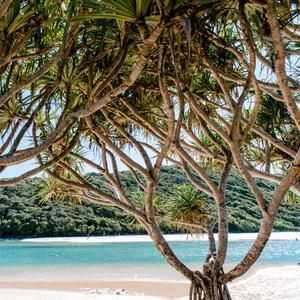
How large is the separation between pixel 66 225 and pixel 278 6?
124 ft

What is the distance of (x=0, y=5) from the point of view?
213 centimetres

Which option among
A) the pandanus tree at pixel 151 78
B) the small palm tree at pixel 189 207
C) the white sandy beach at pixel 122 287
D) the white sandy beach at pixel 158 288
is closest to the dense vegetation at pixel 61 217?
the white sandy beach at pixel 122 287

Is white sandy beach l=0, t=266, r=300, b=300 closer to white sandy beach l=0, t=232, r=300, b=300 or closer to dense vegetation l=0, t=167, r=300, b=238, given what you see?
white sandy beach l=0, t=232, r=300, b=300

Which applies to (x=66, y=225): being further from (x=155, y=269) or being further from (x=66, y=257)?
(x=155, y=269)

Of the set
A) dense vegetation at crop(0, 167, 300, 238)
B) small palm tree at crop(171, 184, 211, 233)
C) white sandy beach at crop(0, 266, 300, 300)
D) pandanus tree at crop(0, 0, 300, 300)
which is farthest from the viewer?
dense vegetation at crop(0, 167, 300, 238)

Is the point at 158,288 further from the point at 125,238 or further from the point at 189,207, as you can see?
the point at 125,238

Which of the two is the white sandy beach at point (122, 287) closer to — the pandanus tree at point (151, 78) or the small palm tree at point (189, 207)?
the small palm tree at point (189, 207)

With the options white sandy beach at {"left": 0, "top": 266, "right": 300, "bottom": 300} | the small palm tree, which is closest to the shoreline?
white sandy beach at {"left": 0, "top": 266, "right": 300, "bottom": 300}

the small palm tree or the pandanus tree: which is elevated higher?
the pandanus tree

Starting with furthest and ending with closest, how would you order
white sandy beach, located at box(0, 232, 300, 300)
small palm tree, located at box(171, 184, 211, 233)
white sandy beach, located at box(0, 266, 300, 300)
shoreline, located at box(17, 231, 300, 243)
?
1. shoreline, located at box(17, 231, 300, 243)
2. white sandy beach, located at box(0, 232, 300, 300)
3. white sandy beach, located at box(0, 266, 300, 300)
4. small palm tree, located at box(171, 184, 211, 233)

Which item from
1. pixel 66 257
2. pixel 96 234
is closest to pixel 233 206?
pixel 96 234

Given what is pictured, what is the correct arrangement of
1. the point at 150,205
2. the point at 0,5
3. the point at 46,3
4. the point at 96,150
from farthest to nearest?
the point at 96,150, the point at 150,205, the point at 46,3, the point at 0,5

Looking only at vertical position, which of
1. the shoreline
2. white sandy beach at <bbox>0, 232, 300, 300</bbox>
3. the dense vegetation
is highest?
the dense vegetation

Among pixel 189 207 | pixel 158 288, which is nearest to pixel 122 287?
pixel 158 288
